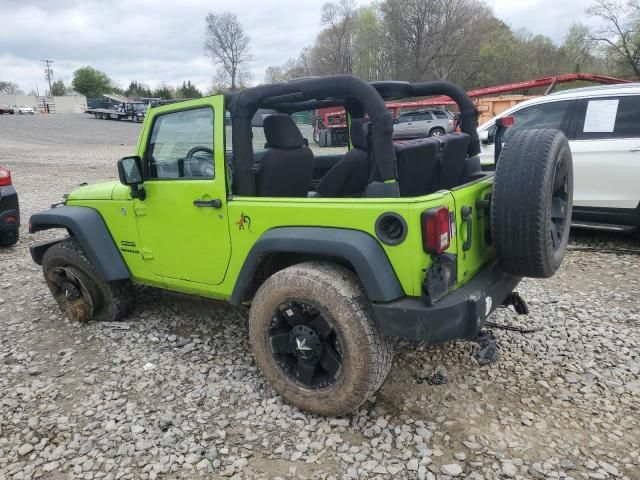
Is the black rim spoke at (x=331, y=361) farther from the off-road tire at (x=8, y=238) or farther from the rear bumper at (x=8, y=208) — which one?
the off-road tire at (x=8, y=238)

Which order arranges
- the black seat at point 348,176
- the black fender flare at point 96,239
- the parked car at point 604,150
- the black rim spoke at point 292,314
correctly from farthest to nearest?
1. the parked car at point 604,150
2. the black fender flare at point 96,239
3. the black seat at point 348,176
4. the black rim spoke at point 292,314

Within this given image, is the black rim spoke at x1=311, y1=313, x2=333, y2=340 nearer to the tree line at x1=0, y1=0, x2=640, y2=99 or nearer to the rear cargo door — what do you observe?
the rear cargo door

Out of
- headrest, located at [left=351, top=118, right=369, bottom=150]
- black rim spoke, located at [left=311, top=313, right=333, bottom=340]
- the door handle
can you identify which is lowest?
black rim spoke, located at [left=311, top=313, right=333, bottom=340]

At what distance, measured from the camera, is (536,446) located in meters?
2.58

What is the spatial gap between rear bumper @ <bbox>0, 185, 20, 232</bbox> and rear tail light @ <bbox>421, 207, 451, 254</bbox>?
19.6ft

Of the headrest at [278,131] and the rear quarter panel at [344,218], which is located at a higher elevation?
the headrest at [278,131]

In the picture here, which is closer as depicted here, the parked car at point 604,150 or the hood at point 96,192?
the hood at point 96,192

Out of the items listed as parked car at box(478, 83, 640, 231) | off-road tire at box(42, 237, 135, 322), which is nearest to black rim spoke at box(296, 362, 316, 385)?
off-road tire at box(42, 237, 135, 322)

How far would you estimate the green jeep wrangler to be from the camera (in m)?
2.51

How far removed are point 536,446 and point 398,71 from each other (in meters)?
51.3

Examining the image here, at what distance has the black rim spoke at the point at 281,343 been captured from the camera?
2879mm

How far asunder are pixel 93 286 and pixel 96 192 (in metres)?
0.80

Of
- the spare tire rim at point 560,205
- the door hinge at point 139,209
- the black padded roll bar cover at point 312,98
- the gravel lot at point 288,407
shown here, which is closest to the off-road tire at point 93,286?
the gravel lot at point 288,407

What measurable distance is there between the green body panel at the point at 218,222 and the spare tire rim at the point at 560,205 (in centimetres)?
41
